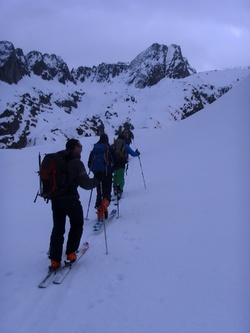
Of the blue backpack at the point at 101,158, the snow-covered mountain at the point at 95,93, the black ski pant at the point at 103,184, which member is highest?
the snow-covered mountain at the point at 95,93

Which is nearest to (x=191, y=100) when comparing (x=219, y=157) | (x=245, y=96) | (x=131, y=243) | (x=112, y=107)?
(x=112, y=107)

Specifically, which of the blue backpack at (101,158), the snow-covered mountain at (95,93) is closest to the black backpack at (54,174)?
the blue backpack at (101,158)

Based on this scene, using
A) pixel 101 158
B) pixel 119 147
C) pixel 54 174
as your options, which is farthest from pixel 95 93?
pixel 54 174

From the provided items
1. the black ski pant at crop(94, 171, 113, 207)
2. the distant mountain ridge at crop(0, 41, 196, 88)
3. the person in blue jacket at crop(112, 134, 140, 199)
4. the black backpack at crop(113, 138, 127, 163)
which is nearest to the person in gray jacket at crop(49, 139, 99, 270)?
the black ski pant at crop(94, 171, 113, 207)

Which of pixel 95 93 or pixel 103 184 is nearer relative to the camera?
pixel 103 184

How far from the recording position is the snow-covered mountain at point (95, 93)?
95812 mm

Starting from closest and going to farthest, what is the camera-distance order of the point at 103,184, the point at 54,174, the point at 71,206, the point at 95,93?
the point at 54,174, the point at 71,206, the point at 103,184, the point at 95,93

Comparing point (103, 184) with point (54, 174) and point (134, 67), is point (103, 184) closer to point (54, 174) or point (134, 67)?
point (54, 174)

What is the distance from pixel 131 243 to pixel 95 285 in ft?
5.39

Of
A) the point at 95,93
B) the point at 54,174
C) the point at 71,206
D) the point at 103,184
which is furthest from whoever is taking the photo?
the point at 95,93

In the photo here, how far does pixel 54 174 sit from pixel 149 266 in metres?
2.16

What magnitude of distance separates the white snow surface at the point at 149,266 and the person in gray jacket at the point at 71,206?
17.5 inches

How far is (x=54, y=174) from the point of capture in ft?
15.4

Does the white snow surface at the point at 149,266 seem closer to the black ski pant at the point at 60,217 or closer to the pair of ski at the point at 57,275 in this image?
the pair of ski at the point at 57,275
